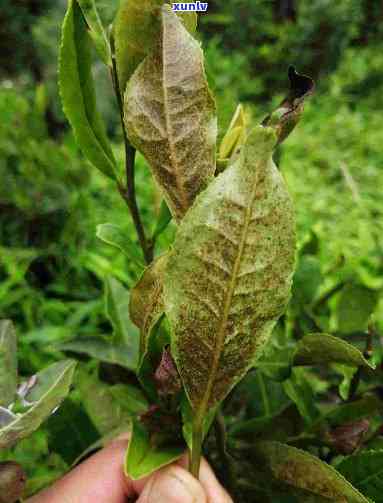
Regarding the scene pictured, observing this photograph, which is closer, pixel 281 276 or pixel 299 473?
pixel 281 276

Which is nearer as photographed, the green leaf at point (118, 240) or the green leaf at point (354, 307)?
the green leaf at point (118, 240)

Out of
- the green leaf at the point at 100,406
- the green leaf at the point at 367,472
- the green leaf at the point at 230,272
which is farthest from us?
the green leaf at the point at 100,406

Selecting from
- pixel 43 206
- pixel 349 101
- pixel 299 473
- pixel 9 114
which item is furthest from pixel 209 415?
pixel 349 101

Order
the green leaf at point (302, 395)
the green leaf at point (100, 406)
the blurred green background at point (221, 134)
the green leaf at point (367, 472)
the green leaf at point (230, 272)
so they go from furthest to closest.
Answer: the blurred green background at point (221, 134)
the green leaf at point (100, 406)
the green leaf at point (302, 395)
the green leaf at point (367, 472)
the green leaf at point (230, 272)

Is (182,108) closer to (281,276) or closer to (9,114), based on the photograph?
(281,276)

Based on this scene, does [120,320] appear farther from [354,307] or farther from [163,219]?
[354,307]

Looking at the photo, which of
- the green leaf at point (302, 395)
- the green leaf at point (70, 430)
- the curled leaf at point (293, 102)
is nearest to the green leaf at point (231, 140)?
the curled leaf at point (293, 102)

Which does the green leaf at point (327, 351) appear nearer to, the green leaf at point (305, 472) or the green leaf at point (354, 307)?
the green leaf at point (305, 472)

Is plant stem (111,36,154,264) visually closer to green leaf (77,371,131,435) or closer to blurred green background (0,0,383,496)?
blurred green background (0,0,383,496)
